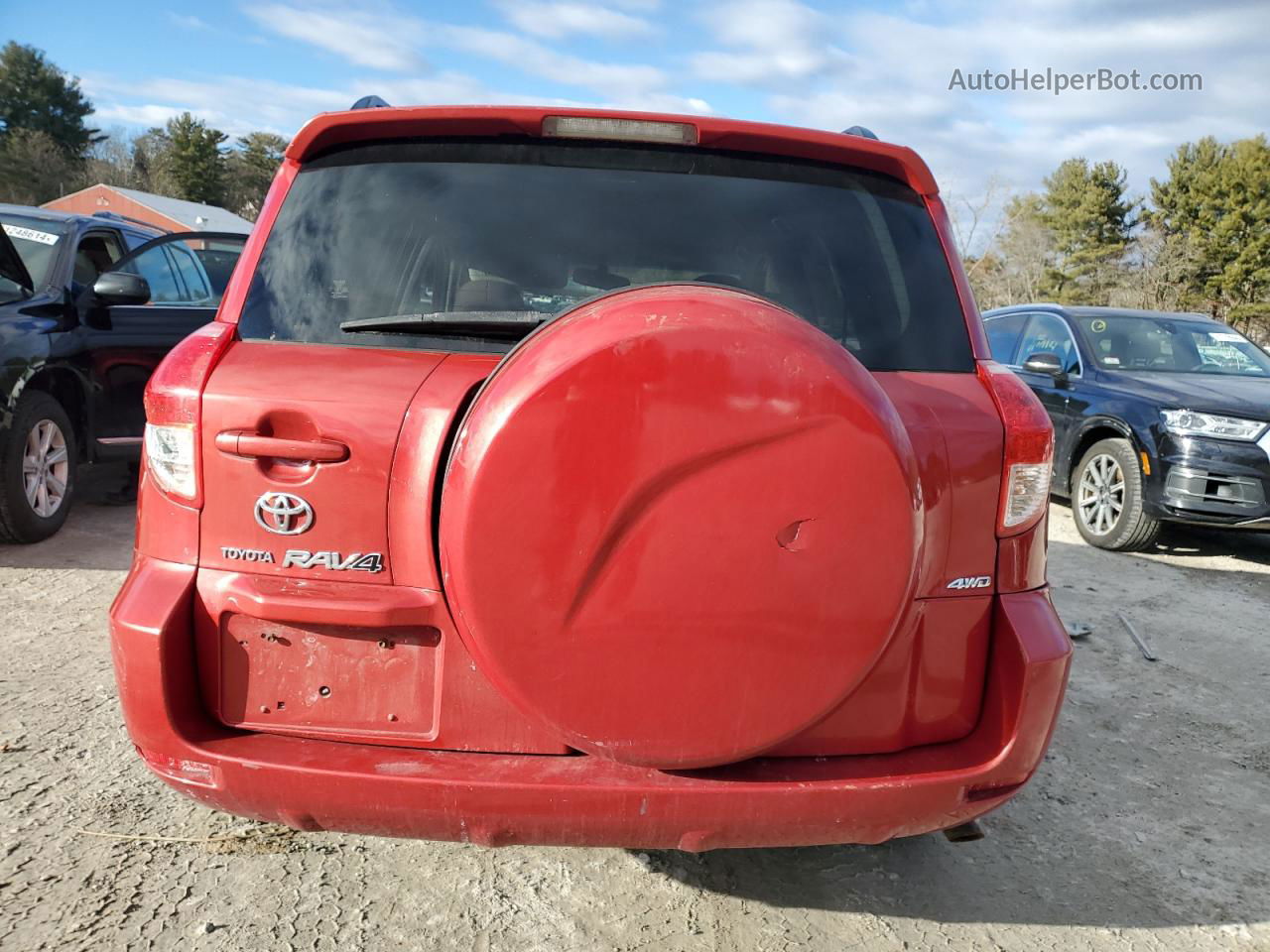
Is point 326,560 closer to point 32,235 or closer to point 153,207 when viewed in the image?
point 32,235

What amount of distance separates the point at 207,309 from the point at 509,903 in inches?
225

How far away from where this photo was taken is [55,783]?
2.73 m

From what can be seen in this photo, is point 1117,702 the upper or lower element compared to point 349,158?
lower

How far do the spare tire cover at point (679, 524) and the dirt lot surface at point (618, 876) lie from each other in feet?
3.02

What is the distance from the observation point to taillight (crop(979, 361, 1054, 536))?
6.19 ft

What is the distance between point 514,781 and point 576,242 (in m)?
1.21

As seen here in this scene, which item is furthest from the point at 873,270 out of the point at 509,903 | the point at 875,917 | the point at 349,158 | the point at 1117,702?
the point at 1117,702

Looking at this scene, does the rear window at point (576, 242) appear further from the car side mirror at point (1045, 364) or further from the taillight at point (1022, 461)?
the car side mirror at point (1045, 364)

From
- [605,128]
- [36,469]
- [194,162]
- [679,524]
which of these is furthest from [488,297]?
[194,162]

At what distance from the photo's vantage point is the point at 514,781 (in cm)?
170

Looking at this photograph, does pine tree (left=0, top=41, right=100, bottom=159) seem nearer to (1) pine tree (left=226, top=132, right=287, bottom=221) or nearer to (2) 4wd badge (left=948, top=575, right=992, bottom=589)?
(1) pine tree (left=226, top=132, right=287, bottom=221)

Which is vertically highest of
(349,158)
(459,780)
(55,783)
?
(349,158)

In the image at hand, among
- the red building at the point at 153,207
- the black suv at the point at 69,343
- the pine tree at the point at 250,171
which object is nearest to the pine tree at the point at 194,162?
the pine tree at the point at 250,171

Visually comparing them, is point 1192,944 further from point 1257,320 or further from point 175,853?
point 1257,320
